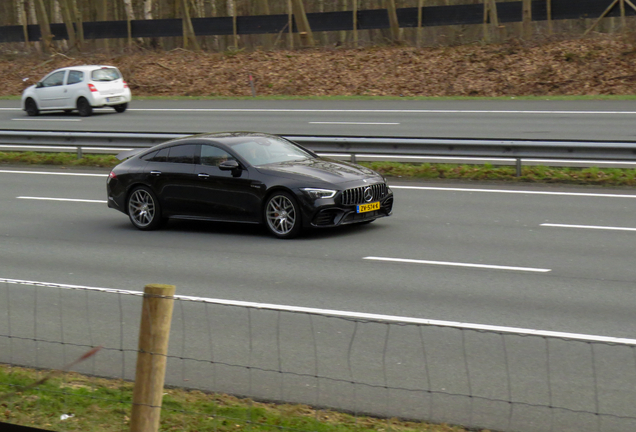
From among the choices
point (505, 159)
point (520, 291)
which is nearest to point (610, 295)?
point (520, 291)

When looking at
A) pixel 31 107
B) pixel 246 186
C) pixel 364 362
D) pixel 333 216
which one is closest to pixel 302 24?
pixel 31 107

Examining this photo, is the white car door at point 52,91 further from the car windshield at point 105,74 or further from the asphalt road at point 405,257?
the asphalt road at point 405,257

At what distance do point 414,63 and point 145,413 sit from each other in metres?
32.7

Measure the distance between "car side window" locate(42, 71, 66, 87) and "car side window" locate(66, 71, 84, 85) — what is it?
28 cm

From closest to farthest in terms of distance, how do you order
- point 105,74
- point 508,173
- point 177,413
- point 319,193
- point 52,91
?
point 177,413
point 319,193
point 508,173
point 105,74
point 52,91

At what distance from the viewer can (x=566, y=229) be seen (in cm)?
1205

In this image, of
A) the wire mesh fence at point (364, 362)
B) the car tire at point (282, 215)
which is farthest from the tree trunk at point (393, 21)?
the wire mesh fence at point (364, 362)

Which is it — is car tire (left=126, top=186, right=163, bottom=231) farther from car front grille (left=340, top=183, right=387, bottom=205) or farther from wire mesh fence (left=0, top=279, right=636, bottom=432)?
wire mesh fence (left=0, top=279, right=636, bottom=432)

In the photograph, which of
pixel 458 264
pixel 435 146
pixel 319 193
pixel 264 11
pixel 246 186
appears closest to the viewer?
pixel 458 264

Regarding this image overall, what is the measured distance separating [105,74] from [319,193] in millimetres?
21275

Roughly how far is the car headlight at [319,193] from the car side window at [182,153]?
2.20 m

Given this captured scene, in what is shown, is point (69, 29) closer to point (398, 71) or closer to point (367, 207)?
point (398, 71)

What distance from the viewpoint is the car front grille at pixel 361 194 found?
11.8m

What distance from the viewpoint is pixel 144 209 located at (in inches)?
527
